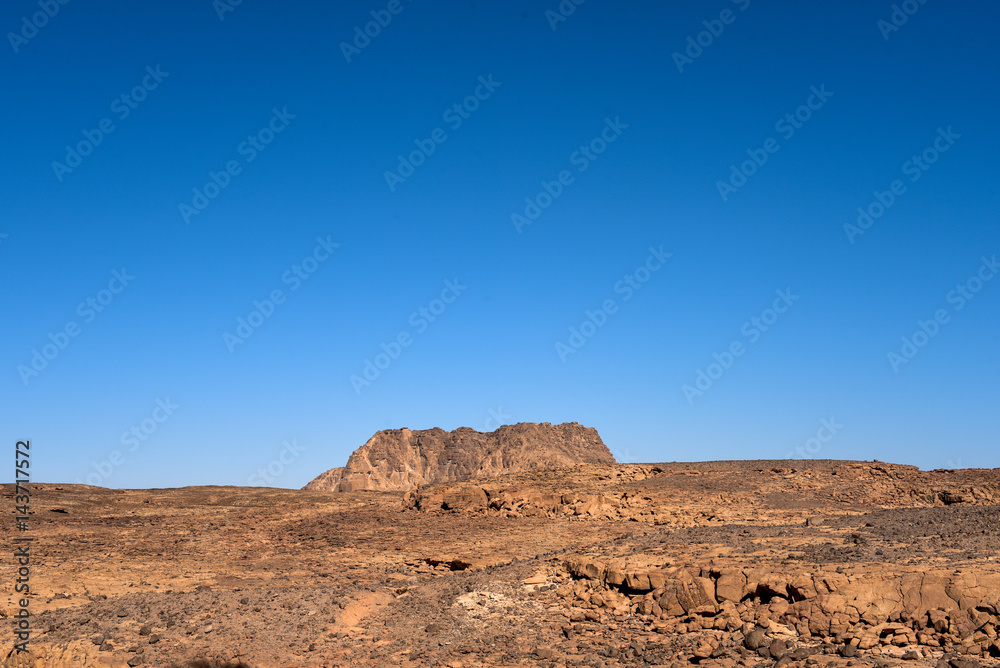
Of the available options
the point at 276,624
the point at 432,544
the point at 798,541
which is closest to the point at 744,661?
the point at 798,541

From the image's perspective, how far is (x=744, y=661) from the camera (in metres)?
10.3

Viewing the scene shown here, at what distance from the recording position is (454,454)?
7600 centimetres

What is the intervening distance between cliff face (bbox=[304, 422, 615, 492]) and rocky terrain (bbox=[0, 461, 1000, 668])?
43504 mm

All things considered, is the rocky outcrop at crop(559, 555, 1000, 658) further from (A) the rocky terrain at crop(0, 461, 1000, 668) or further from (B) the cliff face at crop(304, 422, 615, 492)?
(B) the cliff face at crop(304, 422, 615, 492)

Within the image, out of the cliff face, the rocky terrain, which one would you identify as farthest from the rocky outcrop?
the cliff face

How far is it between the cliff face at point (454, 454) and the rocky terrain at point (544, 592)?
1713 inches

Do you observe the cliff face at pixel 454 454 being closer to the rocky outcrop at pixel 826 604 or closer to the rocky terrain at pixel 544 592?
the rocky terrain at pixel 544 592

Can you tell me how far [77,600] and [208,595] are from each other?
2.91 meters

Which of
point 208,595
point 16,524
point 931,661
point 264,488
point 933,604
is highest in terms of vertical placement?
point 264,488

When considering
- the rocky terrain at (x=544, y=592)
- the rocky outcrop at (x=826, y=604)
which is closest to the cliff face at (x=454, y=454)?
the rocky terrain at (x=544, y=592)

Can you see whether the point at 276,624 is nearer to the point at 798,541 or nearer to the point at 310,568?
the point at 310,568

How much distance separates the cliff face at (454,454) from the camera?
2731 inches

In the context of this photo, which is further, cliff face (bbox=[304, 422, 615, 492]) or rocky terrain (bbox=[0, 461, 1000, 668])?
cliff face (bbox=[304, 422, 615, 492])

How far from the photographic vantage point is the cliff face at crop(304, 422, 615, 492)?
69.4 meters
